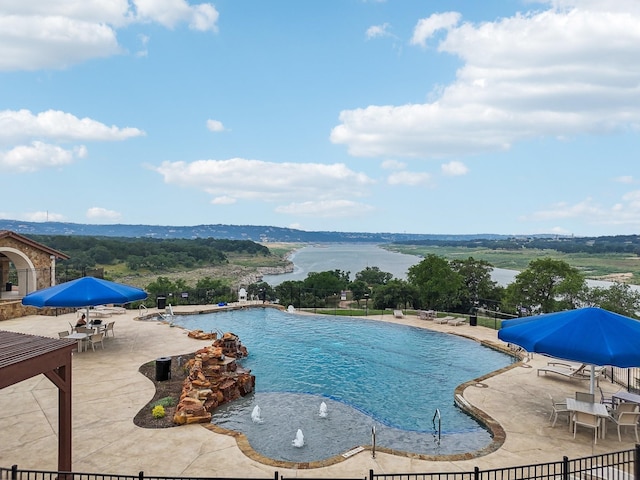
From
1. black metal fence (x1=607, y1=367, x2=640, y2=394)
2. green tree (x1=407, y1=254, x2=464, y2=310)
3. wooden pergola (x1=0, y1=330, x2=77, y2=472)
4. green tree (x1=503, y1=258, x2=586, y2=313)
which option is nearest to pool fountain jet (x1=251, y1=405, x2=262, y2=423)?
wooden pergola (x1=0, y1=330, x2=77, y2=472)

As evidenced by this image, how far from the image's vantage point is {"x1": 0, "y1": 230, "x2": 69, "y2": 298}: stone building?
2188cm

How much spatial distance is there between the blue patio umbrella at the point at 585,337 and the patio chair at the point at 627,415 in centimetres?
66

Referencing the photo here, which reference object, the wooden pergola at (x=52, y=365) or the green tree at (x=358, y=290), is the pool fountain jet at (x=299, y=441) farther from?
the green tree at (x=358, y=290)

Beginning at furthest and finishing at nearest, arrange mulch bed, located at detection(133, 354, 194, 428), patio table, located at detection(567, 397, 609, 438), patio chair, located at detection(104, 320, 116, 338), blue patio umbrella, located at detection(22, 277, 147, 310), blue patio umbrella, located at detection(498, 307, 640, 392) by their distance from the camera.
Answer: patio chair, located at detection(104, 320, 116, 338), blue patio umbrella, located at detection(22, 277, 147, 310), mulch bed, located at detection(133, 354, 194, 428), patio table, located at detection(567, 397, 609, 438), blue patio umbrella, located at detection(498, 307, 640, 392)

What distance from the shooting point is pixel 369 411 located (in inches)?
423

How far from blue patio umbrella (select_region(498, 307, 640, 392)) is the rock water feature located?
278 inches

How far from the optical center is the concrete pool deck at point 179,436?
23.7ft

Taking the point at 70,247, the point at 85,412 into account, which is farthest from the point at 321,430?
the point at 70,247

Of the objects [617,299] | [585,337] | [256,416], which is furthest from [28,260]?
[617,299]

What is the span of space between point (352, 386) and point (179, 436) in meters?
5.75

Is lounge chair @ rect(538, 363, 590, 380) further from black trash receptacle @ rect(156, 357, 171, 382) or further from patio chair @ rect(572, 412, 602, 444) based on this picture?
black trash receptacle @ rect(156, 357, 171, 382)

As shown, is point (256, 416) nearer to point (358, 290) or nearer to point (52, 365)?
point (52, 365)

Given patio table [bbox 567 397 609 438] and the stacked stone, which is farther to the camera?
the stacked stone

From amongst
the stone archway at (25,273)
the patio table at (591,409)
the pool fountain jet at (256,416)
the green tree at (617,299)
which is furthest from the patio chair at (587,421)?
the stone archway at (25,273)
